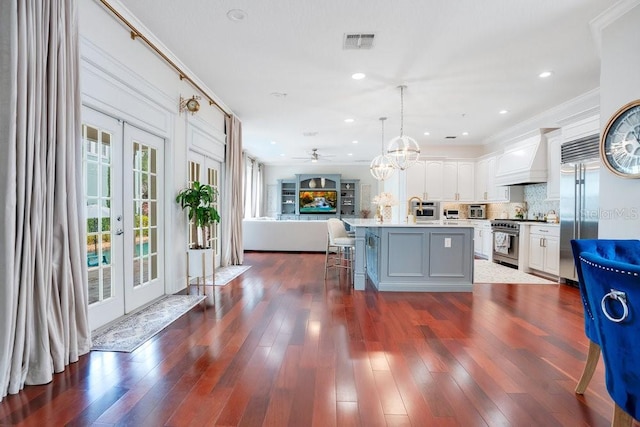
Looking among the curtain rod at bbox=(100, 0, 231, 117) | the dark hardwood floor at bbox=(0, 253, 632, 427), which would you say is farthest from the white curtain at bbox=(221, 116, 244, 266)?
the dark hardwood floor at bbox=(0, 253, 632, 427)

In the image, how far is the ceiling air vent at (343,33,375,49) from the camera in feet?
11.0

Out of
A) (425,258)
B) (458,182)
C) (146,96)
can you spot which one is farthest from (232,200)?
(458,182)

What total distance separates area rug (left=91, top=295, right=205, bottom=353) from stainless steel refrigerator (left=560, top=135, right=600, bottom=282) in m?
5.23

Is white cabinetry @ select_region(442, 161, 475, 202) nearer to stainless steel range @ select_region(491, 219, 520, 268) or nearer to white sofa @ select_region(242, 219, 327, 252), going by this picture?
stainless steel range @ select_region(491, 219, 520, 268)

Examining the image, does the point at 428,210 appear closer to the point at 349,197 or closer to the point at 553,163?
the point at 553,163

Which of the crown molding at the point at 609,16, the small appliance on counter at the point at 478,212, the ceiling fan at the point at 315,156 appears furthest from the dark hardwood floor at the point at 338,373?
the ceiling fan at the point at 315,156

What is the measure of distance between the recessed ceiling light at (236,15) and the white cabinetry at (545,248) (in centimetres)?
534

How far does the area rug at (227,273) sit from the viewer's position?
4.90 metres

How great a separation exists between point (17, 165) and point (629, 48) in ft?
14.9

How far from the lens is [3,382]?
1.89 m

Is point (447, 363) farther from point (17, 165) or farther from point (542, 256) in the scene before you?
point (542, 256)

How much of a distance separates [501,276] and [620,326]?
4.79 metres

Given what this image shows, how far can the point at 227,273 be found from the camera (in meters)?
5.47

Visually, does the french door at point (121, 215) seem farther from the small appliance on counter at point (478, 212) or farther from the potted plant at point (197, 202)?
the small appliance on counter at point (478, 212)
